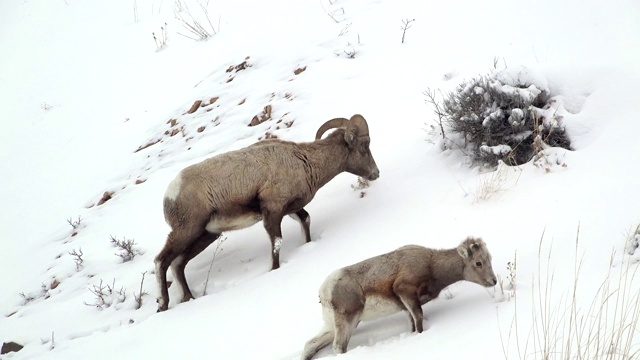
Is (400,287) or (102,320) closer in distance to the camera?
(400,287)

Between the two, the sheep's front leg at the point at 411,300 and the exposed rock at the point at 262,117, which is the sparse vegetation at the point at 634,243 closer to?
the sheep's front leg at the point at 411,300

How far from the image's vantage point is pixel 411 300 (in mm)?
5582

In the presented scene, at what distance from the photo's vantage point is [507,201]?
692 centimetres

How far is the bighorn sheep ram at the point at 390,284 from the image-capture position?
564 centimetres

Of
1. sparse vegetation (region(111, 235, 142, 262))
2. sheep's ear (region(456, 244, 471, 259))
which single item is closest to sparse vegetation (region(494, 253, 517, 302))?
sheep's ear (region(456, 244, 471, 259))

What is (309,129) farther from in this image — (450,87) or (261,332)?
(261,332)

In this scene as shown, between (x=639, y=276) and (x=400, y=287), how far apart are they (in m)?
1.84

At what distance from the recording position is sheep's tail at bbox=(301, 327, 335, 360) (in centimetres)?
578

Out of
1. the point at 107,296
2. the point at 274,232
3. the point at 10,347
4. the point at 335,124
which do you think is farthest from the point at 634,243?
the point at 10,347

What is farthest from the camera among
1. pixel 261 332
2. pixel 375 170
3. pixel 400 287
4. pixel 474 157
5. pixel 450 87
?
pixel 450 87

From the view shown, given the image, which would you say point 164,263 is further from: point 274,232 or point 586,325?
→ point 586,325

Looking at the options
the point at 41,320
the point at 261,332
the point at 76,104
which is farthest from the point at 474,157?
the point at 76,104

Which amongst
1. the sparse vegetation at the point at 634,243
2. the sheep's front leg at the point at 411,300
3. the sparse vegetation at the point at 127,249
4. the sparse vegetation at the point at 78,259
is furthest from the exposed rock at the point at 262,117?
the sparse vegetation at the point at 634,243

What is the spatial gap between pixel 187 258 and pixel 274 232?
113 centimetres
